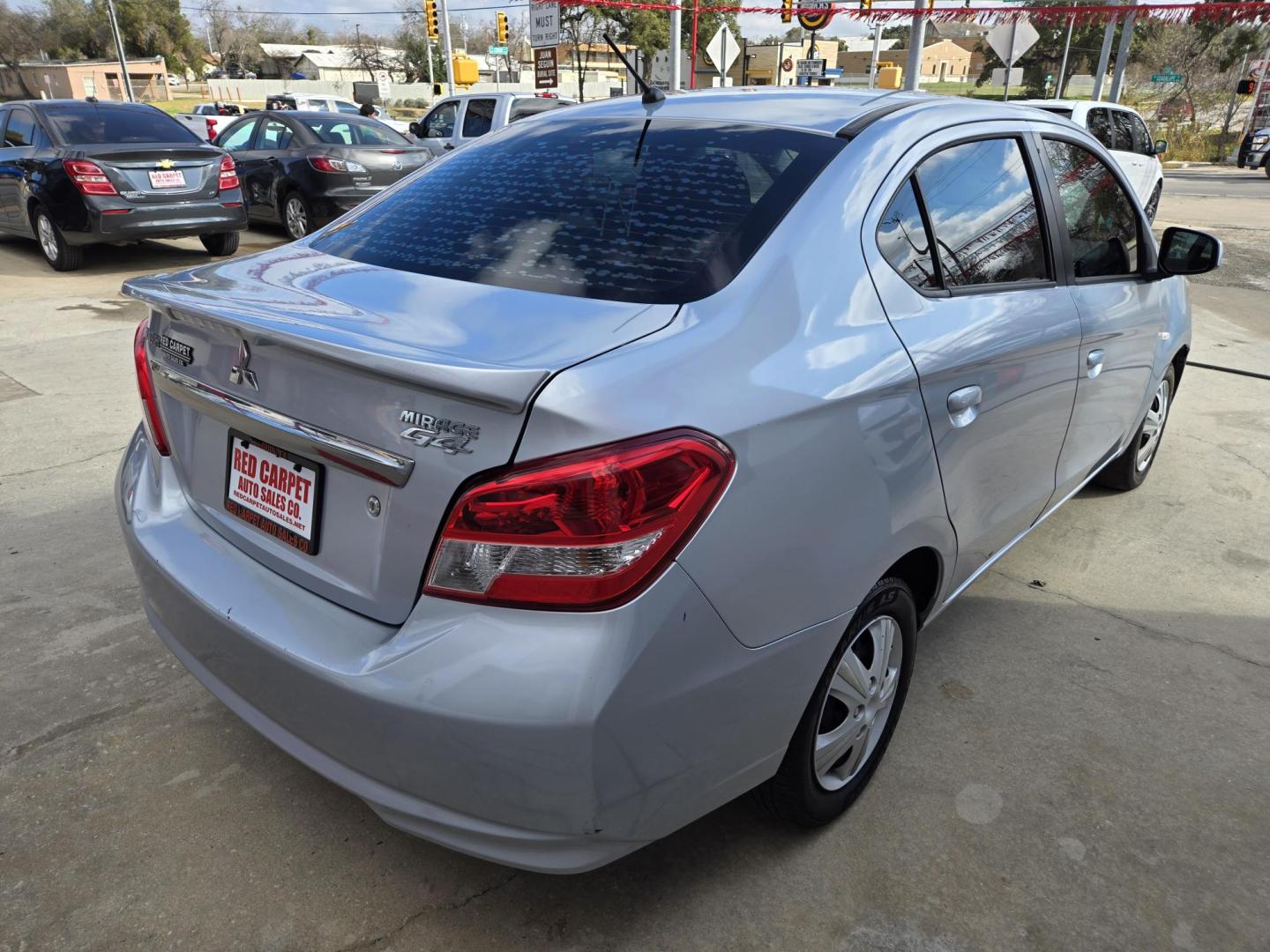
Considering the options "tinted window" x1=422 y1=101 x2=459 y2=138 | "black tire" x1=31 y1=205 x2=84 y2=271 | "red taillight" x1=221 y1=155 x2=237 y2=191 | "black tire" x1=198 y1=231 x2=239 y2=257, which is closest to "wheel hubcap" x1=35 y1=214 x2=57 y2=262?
"black tire" x1=31 y1=205 x2=84 y2=271

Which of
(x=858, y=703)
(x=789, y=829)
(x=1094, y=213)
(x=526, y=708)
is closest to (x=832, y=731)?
(x=858, y=703)

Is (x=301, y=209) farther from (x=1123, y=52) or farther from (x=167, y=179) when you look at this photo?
(x=1123, y=52)

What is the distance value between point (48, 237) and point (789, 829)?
33.4 feet

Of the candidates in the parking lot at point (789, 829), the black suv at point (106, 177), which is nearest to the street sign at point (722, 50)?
the black suv at point (106, 177)

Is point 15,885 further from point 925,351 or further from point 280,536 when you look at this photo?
point 925,351

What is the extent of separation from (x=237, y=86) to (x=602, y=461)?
7680 centimetres

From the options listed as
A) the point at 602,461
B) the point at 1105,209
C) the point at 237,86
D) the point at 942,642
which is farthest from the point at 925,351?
the point at 237,86

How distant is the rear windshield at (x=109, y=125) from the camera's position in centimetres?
916

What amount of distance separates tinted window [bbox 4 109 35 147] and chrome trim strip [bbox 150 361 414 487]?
9371 mm

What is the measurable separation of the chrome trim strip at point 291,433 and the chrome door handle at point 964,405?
128cm

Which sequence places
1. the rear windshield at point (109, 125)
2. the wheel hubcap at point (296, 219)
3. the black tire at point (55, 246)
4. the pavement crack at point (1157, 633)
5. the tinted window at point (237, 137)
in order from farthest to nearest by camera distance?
the tinted window at point (237, 137) → the wheel hubcap at point (296, 219) → the black tire at point (55, 246) → the rear windshield at point (109, 125) → the pavement crack at point (1157, 633)

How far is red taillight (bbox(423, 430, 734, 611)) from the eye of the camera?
5.00 feet

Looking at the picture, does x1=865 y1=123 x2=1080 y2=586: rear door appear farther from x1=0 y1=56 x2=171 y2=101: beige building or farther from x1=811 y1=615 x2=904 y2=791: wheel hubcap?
x1=0 y1=56 x2=171 y2=101: beige building

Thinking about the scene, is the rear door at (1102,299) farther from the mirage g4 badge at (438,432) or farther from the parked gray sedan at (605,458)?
the mirage g4 badge at (438,432)
